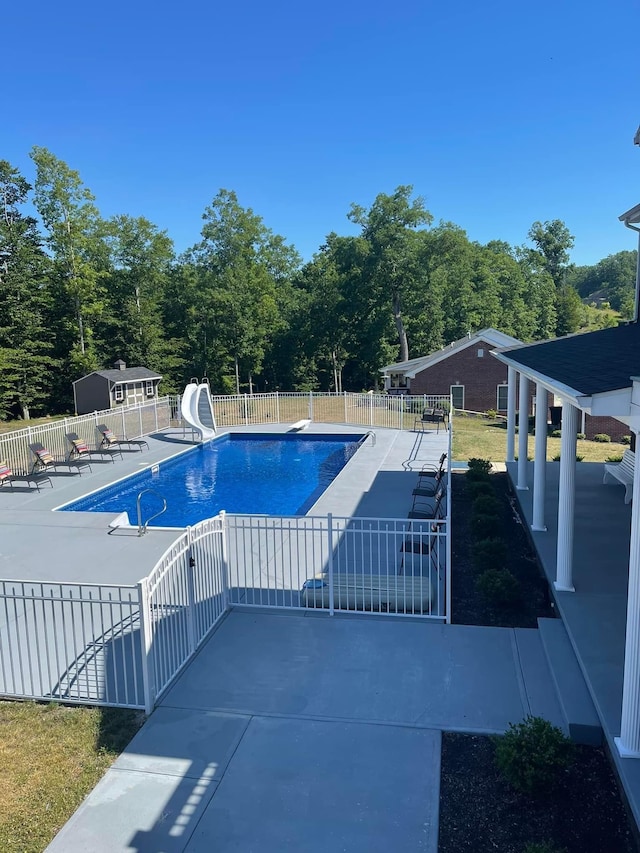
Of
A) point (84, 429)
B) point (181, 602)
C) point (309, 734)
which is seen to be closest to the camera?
point (309, 734)

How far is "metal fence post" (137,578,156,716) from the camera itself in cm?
555

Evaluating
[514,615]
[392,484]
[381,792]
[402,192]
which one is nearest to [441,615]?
[514,615]

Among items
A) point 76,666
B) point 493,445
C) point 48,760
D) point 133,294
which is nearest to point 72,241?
point 133,294

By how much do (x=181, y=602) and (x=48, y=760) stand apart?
1.98m

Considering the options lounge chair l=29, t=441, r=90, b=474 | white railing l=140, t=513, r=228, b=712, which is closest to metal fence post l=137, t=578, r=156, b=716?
white railing l=140, t=513, r=228, b=712

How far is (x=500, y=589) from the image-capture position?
7.60 meters

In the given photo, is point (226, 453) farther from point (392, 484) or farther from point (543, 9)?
point (543, 9)

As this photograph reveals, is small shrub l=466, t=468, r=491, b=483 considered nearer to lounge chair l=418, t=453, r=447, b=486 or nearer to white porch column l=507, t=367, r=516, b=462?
lounge chair l=418, t=453, r=447, b=486

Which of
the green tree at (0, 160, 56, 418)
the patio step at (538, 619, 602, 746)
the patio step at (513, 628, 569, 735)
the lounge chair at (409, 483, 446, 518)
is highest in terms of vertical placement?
the green tree at (0, 160, 56, 418)

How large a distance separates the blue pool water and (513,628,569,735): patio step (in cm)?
801

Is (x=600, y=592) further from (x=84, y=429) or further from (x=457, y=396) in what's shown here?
(x=457, y=396)

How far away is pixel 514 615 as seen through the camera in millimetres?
7449

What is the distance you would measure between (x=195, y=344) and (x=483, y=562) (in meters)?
37.2

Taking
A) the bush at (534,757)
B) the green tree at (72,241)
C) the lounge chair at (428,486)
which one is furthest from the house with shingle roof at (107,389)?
the bush at (534,757)
